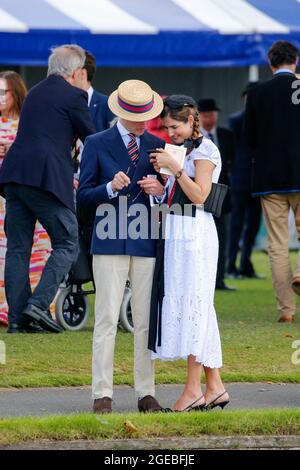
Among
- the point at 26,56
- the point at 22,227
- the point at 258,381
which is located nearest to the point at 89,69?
the point at 22,227

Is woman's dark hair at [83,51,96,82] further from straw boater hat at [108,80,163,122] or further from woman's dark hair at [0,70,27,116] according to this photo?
straw boater hat at [108,80,163,122]

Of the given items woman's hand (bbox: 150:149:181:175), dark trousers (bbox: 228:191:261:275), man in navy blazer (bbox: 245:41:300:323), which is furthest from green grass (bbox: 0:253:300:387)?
dark trousers (bbox: 228:191:261:275)

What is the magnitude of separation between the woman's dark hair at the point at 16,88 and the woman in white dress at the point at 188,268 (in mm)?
3325

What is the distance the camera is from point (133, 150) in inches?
298

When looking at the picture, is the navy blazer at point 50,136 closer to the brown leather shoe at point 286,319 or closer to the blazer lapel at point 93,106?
the blazer lapel at point 93,106

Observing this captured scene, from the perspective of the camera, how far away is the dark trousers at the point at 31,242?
1002cm

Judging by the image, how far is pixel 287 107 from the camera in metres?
11.5

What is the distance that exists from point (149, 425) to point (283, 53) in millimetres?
5330

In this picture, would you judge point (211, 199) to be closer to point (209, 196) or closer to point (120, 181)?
point (209, 196)

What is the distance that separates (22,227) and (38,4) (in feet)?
17.6

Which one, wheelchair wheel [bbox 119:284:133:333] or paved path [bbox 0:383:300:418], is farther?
wheelchair wheel [bbox 119:284:133:333]

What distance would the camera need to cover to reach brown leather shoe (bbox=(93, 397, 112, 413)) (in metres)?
7.42
